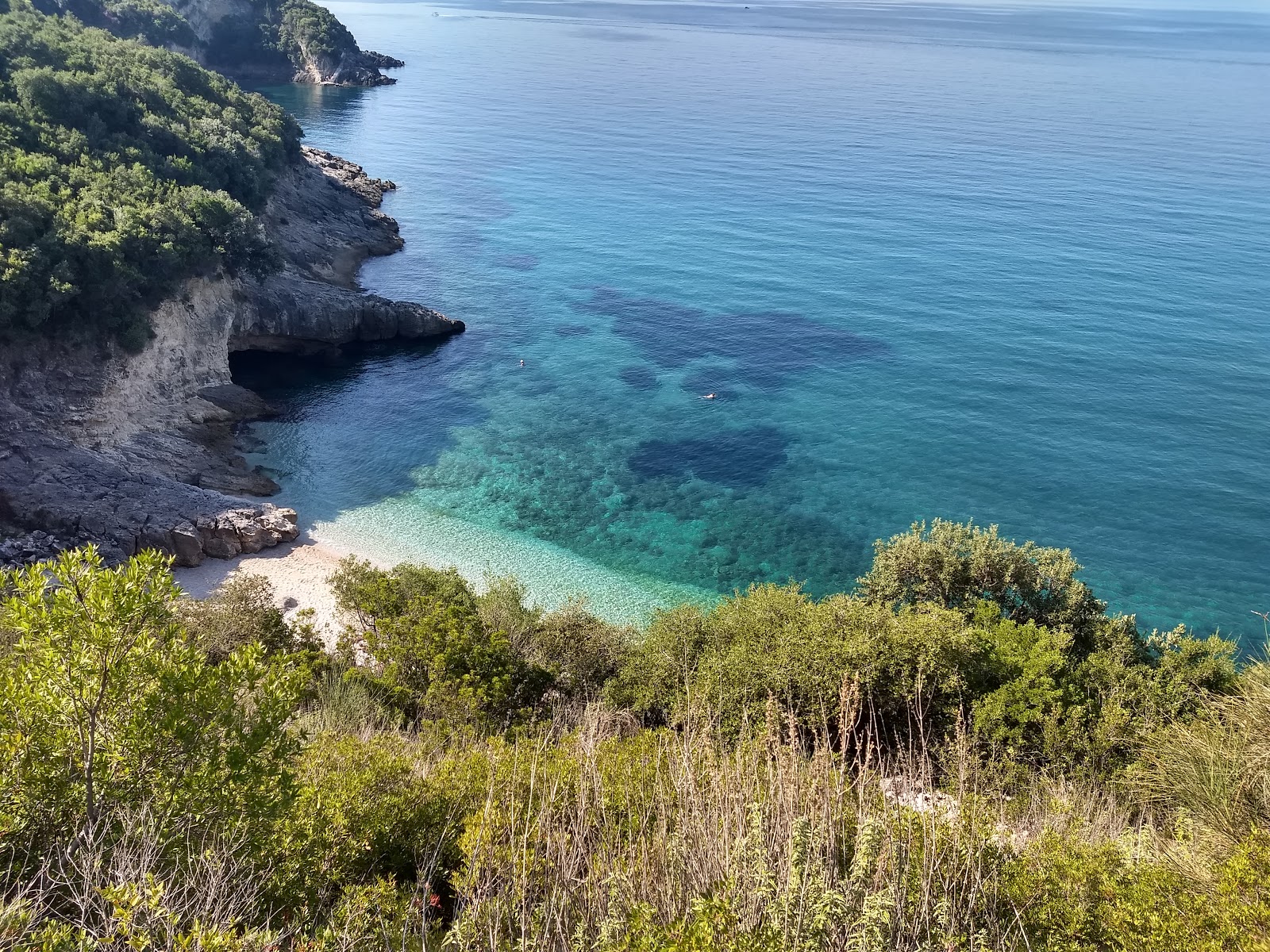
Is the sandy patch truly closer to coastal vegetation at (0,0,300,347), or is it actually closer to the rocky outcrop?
coastal vegetation at (0,0,300,347)

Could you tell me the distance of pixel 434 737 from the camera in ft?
68.5

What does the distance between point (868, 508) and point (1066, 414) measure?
620 inches

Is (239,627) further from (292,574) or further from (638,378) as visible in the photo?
(638,378)

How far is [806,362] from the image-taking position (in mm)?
55375

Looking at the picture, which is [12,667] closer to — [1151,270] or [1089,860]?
[1089,860]

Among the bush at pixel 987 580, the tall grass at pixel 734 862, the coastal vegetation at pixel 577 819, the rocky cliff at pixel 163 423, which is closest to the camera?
the tall grass at pixel 734 862

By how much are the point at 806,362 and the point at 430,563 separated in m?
30.0

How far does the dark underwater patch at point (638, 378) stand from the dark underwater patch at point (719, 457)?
656cm

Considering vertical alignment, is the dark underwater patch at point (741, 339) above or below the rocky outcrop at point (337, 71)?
below

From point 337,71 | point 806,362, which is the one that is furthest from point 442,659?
point 337,71

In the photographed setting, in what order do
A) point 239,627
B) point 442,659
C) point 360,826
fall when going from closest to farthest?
point 360,826
point 442,659
point 239,627

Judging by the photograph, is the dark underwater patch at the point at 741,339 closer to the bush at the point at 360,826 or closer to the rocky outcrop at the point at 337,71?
the bush at the point at 360,826

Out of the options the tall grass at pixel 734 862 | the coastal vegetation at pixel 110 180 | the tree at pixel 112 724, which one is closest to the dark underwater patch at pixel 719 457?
the coastal vegetation at pixel 110 180

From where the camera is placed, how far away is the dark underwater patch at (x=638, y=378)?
52562 mm
